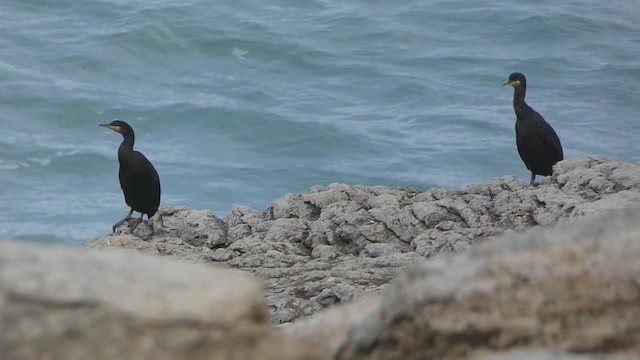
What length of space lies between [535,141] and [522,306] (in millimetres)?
9472

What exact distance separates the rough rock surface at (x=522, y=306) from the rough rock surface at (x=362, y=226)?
15.3ft

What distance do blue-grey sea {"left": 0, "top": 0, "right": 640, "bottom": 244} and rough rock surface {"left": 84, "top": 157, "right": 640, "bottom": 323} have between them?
10915 mm

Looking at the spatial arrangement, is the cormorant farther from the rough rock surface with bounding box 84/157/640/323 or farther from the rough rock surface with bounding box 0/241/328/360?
the rough rock surface with bounding box 0/241/328/360

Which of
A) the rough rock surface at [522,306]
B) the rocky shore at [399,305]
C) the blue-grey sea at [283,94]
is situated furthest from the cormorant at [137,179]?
the blue-grey sea at [283,94]

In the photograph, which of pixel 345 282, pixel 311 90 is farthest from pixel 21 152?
pixel 345 282

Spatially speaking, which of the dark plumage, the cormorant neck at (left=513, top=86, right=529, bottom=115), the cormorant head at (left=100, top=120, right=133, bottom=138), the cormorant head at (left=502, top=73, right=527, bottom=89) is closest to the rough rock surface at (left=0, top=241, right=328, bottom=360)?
the cormorant head at (left=100, top=120, right=133, bottom=138)

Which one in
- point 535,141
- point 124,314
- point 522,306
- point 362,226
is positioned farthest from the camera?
point 535,141

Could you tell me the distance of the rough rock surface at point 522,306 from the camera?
4.21 m

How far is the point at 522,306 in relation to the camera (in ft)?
13.8

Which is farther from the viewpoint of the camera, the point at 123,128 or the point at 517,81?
the point at 517,81

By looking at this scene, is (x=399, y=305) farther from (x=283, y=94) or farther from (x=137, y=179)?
(x=283, y=94)

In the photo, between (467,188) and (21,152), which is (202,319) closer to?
→ (467,188)

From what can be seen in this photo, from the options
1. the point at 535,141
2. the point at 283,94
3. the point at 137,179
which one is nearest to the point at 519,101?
the point at 535,141

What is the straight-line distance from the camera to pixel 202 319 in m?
3.92
